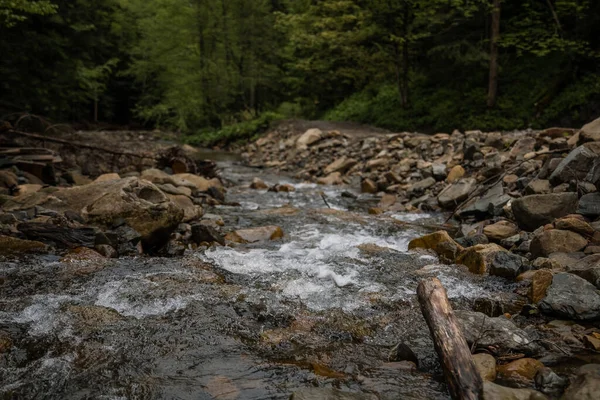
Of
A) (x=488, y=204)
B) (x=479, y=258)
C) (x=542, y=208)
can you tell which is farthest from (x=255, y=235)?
(x=542, y=208)

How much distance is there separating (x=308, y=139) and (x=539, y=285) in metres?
13.8

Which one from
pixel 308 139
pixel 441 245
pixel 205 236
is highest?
pixel 308 139

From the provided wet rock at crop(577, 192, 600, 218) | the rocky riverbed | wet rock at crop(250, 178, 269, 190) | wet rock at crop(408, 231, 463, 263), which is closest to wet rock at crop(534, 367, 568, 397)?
the rocky riverbed

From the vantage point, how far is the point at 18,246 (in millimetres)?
5258

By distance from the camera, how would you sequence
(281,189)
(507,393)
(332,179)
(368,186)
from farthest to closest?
(332,179) < (281,189) < (368,186) < (507,393)

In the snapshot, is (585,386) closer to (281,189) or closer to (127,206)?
(127,206)

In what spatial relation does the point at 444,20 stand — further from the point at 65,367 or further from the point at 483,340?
the point at 65,367

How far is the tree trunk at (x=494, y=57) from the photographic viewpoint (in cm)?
1575

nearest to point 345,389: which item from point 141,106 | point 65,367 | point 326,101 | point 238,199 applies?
point 65,367

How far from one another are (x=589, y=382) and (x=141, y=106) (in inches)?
1420

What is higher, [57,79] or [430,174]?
[57,79]

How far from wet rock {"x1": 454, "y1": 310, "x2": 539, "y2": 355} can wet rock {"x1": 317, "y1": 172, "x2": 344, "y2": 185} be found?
31.7ft

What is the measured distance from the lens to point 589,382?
8.53ft

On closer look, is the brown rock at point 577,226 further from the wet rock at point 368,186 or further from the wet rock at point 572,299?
the wet rock at point 368,186
